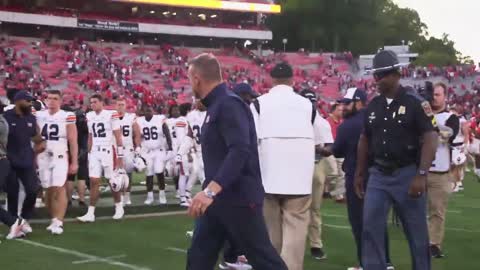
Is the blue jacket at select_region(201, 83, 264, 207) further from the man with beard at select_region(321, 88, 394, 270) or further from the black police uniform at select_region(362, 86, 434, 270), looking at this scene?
the man with beard at select_region(321, 88, 394, 270)

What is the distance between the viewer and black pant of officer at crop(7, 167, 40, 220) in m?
9.82

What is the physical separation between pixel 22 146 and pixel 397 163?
561 cm

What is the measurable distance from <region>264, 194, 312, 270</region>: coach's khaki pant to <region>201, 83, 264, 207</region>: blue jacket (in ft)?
4.62

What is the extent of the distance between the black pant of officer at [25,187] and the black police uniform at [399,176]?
5.35 meters

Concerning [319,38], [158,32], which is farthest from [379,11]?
[158,32]

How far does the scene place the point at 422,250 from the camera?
237 inches

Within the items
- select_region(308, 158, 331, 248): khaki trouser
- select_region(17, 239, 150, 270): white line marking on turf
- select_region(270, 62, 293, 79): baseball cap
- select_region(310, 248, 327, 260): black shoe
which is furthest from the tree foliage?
select_region(270, 62, 293, 79): baseball cap

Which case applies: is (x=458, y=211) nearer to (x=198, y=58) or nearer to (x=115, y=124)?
(x=115, y=124)

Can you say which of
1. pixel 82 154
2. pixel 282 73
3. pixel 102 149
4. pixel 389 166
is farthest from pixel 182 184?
pixel 389 166

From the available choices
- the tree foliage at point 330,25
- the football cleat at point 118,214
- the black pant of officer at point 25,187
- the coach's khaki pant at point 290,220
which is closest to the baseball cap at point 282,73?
the coach's khaki pant at point 290,220

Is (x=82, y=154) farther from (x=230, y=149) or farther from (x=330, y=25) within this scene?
(x=330, y=25)

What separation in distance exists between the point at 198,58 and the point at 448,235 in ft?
21.5

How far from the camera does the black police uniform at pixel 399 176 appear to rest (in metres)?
5.97

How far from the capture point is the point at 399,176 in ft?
19.7
